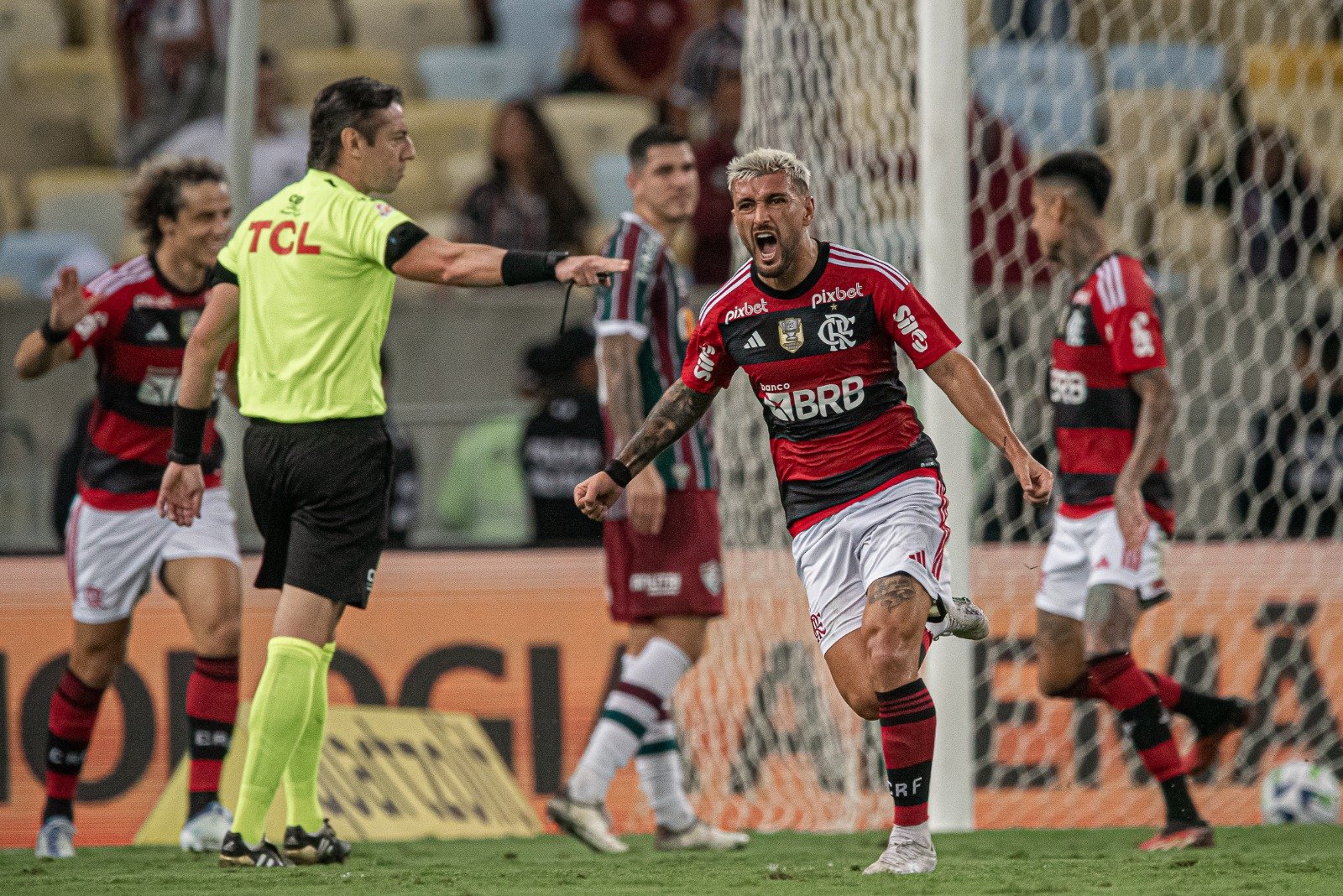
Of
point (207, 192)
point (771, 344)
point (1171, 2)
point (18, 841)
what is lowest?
point (18, 841)

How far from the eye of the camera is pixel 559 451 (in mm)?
8719

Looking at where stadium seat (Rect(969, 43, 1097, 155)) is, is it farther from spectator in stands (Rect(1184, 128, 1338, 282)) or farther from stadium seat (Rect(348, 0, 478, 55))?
stadium seat (Rect(348, 0, 478, 55))

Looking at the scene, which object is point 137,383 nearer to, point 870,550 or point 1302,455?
point 870,550

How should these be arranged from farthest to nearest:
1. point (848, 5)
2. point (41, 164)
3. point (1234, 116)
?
1. point (41, 164)
2. point (1234, 116)
3. point (848, 5)

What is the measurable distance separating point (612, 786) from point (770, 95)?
9.70 ft

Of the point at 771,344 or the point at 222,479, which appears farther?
the point at 222,479

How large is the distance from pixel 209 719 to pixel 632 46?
315 inches

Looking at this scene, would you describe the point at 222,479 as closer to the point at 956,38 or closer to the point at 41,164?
the point at 956,38

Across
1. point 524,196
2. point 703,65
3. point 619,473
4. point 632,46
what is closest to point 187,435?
point 619,473

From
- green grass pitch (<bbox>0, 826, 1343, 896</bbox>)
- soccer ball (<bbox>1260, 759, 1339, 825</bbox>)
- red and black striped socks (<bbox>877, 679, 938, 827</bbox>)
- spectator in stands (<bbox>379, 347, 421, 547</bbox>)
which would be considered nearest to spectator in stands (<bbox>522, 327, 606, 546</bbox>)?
spectator in stands (<bbox>379, 347, 421, 547</bbox>)

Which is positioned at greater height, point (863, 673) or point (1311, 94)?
point (1311, 94)

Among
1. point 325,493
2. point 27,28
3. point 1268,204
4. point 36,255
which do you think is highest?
point 27,28

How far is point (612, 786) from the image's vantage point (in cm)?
739

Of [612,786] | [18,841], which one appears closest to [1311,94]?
[612,786]
